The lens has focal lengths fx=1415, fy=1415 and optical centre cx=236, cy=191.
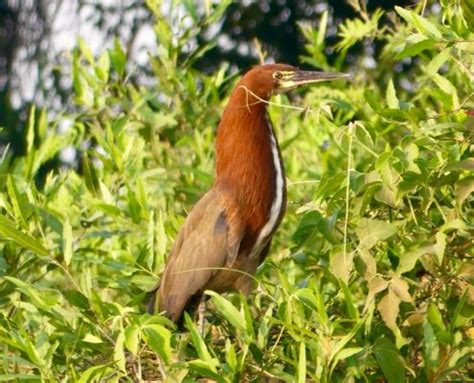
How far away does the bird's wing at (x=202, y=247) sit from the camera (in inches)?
153

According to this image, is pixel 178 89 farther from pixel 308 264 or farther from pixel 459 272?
pixel 459 272

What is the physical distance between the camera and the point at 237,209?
3.98 m

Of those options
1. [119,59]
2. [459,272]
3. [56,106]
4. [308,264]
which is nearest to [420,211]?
[459,272]

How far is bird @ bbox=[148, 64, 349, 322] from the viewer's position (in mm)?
3898

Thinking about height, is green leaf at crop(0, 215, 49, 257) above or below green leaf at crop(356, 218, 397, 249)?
above

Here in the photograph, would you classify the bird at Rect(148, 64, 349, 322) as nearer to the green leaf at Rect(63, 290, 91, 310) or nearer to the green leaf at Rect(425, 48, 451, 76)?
the green leaf at Rect(63, 290, 91, 310)

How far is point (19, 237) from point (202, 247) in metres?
0.76

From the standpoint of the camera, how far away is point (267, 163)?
4.07 metres

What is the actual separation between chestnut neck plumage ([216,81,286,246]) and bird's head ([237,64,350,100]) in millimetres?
16

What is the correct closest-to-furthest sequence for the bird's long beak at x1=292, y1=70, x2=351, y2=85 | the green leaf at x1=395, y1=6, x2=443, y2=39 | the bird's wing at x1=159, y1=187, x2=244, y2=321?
Answer: the green leaf at x1=395, y1=6, x2=443, y2=39
the bird's wing at x1=159, y1=187, x2=244, y2=321
the bird's long beak at x1=292, y1=70, x2=351, y2=85

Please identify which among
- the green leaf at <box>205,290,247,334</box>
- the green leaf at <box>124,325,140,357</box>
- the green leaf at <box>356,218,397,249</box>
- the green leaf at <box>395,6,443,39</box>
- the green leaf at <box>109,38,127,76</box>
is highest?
the green leaf at <box>395,6,443,39</box>

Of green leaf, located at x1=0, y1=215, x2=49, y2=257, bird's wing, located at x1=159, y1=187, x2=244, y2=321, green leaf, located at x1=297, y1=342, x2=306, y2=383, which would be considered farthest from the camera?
bird's wing, located at x1=159, y1=187, x2=244, y2=321

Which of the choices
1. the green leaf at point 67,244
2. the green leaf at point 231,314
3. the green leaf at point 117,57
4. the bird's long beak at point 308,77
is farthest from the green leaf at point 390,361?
the green leaf at point 117,57

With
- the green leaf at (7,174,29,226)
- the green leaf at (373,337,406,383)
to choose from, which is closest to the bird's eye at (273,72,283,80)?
the green leaf at (7,174,29,226)
